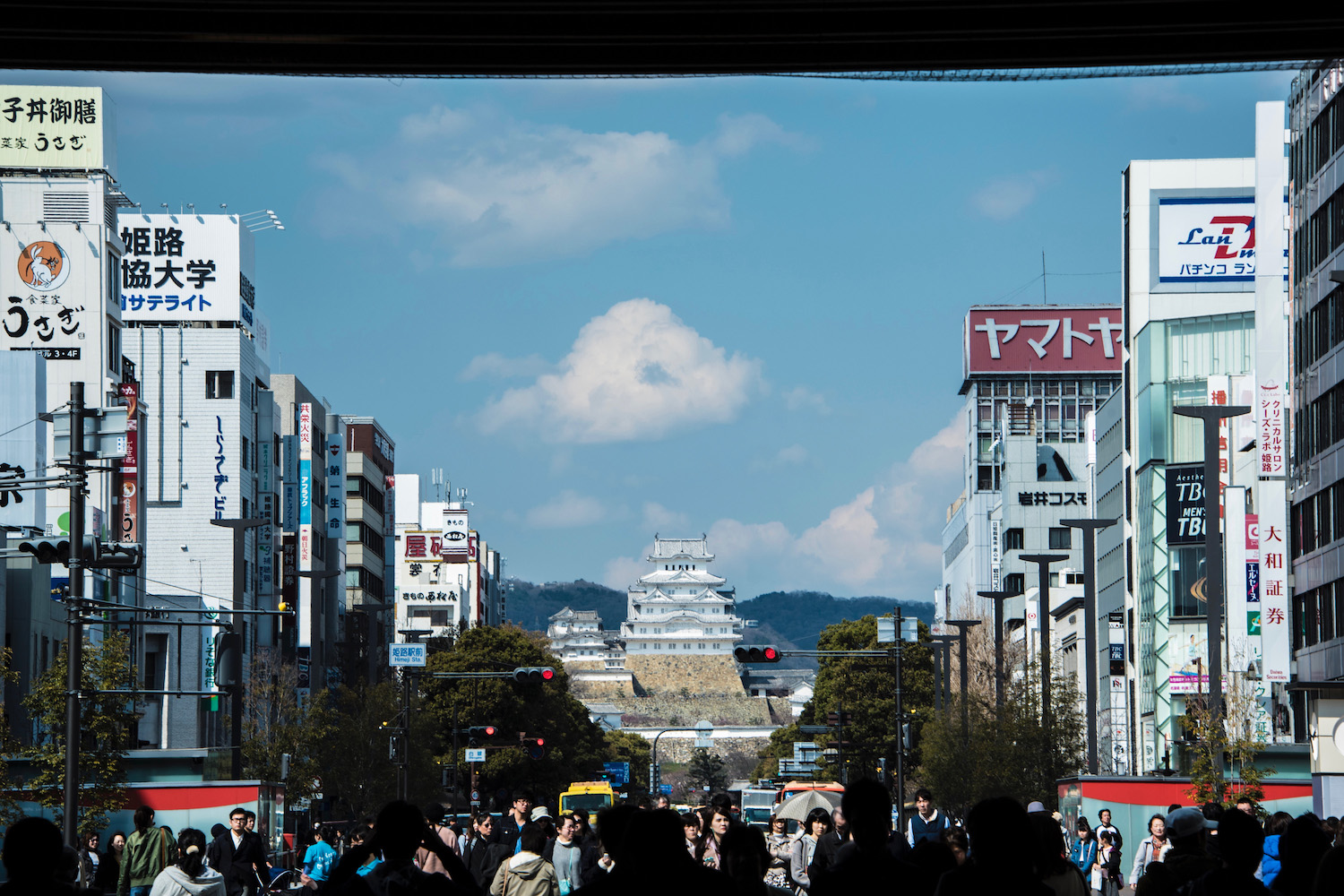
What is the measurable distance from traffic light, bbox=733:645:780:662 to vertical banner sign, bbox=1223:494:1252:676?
11.7 m

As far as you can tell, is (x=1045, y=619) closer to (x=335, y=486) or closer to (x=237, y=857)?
(x=237, y=857)

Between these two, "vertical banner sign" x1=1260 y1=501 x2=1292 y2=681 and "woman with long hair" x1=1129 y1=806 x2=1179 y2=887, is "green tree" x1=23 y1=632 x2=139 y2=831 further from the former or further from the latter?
"vertical banner sign" x1=1260 y1=501 x2=1292 y2=681

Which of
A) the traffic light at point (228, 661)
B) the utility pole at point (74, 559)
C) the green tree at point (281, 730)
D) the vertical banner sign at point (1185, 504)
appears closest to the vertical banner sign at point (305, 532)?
the green tree at point (281, 730)

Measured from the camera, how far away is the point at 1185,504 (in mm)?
58656

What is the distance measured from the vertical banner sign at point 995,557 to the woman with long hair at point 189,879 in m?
93.6

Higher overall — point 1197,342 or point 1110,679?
point 1197,342

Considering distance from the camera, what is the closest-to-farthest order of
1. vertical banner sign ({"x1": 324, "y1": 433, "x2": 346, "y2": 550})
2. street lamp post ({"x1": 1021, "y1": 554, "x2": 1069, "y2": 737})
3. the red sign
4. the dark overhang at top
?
the dark overhang at top < street lamp post ({"x1": 1021, "y1": 554, "x2": 1069, "y2": 737}) < vertical banner sign ({"x1": 324, "y1": 433, "x2": 346, "y2": 550}) < the red sign

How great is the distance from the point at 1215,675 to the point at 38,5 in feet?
79.9

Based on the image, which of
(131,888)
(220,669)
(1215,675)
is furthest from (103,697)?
(1215,675)

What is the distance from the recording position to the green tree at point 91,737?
35.4 metres

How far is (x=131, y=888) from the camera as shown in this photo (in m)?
20.1

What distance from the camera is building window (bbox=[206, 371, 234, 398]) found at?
74.2 meters

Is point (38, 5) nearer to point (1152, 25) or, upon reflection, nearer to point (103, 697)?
point (1152, 25)

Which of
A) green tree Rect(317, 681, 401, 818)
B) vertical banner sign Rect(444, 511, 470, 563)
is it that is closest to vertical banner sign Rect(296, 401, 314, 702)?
green tree Rect(317, 681, 401, 818)
